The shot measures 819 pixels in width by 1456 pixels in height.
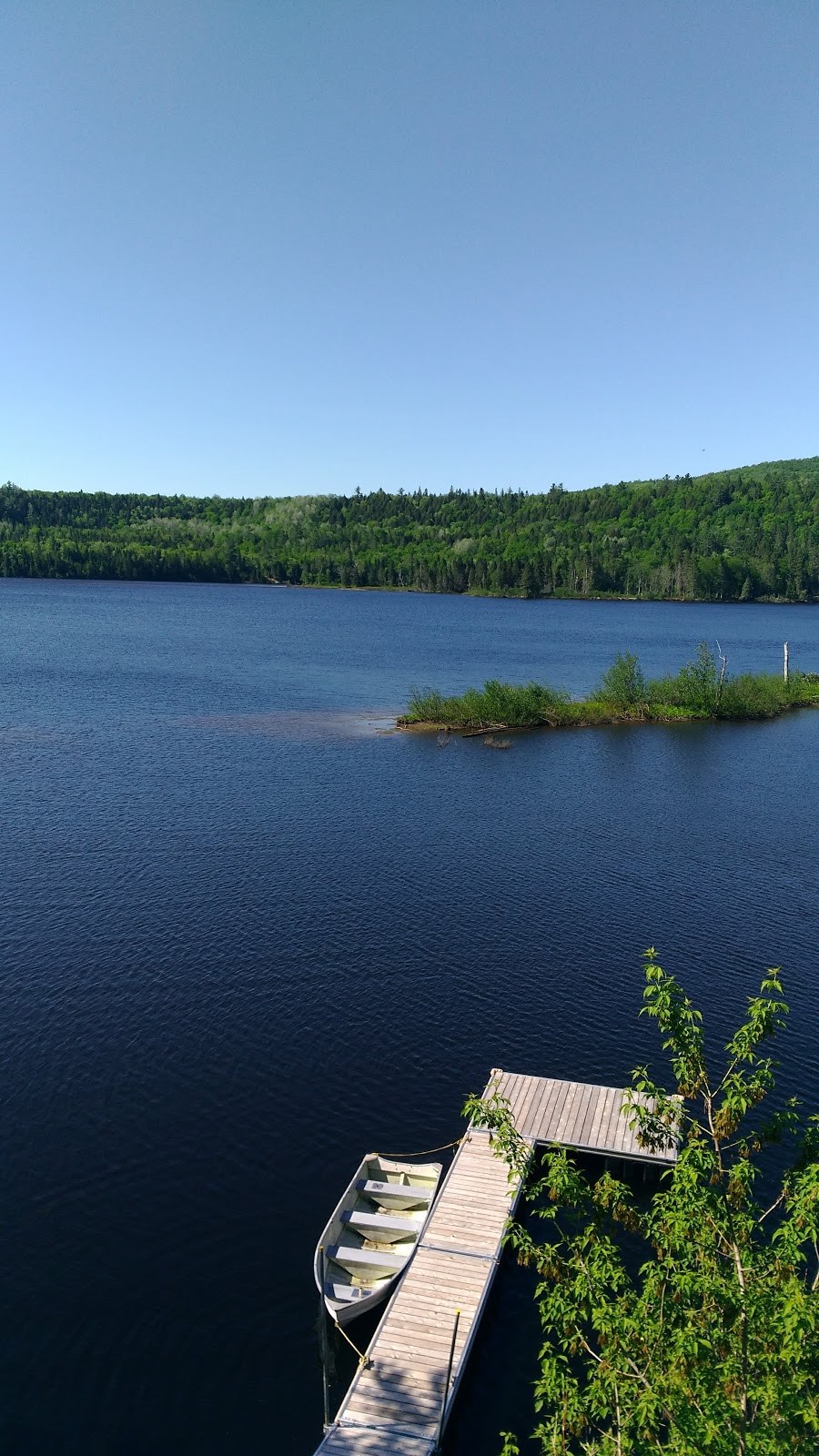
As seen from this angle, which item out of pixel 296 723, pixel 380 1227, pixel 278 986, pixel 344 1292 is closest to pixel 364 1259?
pixel 344 1292

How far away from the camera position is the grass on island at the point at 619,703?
8919cm

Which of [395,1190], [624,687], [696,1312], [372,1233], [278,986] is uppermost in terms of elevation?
[624,687]

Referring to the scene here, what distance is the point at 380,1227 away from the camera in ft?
81.2

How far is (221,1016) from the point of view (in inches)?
1374

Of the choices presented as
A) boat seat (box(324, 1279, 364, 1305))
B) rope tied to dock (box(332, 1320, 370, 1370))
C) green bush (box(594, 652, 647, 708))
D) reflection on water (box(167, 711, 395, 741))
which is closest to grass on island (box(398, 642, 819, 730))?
green bush (box(594, 652, 647, 708))

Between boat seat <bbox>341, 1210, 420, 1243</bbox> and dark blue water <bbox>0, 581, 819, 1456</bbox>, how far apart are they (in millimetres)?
1175

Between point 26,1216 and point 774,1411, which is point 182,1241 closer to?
point 26,1216

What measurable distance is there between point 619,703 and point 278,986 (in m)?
66.1

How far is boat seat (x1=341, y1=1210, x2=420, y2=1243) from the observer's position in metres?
24.7

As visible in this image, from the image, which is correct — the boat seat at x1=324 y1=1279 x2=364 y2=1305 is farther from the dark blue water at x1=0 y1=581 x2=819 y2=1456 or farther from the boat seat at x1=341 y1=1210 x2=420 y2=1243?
the boat seat at x1=341 y1=1210 x2=420 y2=1243

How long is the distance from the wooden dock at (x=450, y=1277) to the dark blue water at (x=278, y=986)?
1105 mm

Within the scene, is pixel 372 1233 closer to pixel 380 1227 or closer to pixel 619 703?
pixel 380 1227

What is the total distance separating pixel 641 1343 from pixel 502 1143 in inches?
140

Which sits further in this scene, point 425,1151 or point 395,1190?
point 425,1151
